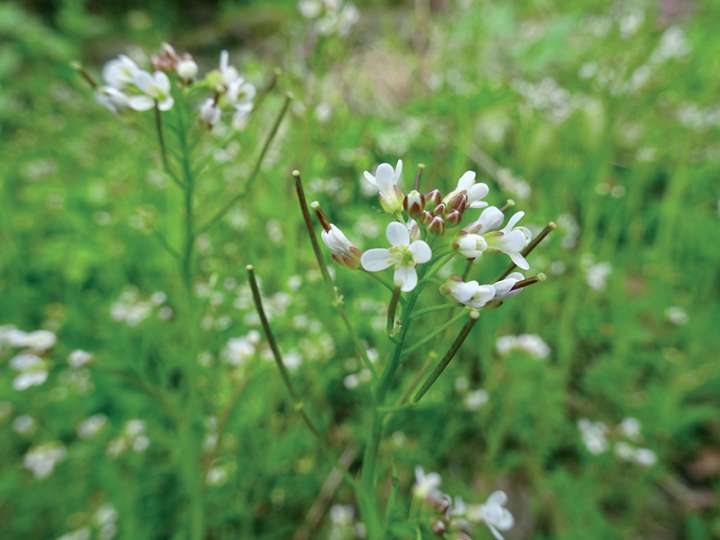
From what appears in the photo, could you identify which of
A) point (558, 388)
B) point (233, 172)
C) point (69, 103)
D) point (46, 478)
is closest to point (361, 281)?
point (558, 388)

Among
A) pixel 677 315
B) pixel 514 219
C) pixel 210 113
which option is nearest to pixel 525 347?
pixel 677 315

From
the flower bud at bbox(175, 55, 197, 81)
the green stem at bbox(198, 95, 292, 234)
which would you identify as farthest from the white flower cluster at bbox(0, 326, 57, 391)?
the flower bud at bbox(175, 55, 197, 81)

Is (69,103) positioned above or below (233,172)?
above

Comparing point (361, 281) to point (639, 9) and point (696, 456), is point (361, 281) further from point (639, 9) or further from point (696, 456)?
point (639, 9)

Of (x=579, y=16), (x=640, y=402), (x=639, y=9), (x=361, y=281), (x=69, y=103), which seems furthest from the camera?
(x=69, y=103)

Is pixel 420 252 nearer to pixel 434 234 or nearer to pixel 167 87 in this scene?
pixel 434 234
